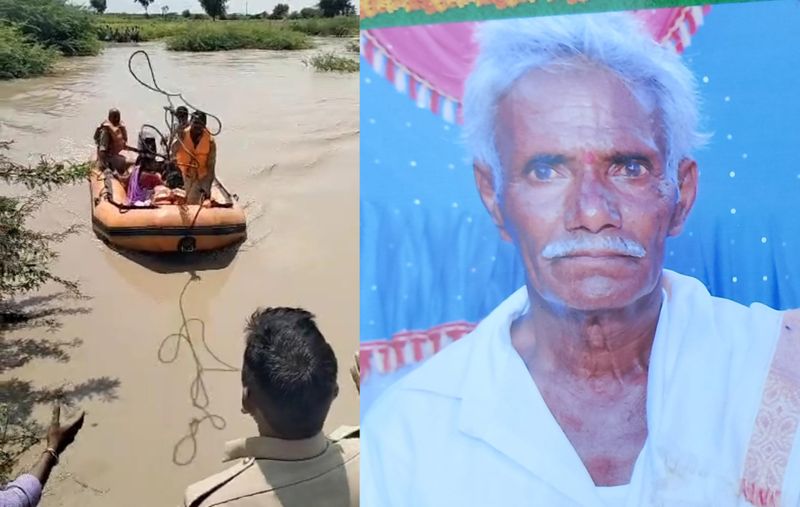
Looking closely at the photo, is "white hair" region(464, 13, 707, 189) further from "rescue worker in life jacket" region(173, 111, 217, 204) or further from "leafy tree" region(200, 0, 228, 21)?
"leafy tree" region(200, 0, 228, 21)

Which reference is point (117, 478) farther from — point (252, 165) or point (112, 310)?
point (252, 165)

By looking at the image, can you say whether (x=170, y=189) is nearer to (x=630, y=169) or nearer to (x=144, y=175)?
(x=144, y=175)

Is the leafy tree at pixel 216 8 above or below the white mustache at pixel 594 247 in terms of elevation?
below

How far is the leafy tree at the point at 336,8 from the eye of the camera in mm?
19109

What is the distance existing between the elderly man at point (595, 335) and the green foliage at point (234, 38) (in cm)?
1588

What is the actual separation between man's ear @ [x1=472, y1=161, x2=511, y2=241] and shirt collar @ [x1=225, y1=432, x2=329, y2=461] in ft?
1.99

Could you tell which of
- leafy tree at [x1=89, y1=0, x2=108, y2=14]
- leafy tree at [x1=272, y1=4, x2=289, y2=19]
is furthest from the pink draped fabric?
leafy tree at [x1=272, y1=4, x2=289, y2=19]

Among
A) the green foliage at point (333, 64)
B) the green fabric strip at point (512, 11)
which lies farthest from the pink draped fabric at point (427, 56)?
the green foliage at point (333, 64)

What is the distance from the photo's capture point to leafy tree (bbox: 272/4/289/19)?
2048 centimetres

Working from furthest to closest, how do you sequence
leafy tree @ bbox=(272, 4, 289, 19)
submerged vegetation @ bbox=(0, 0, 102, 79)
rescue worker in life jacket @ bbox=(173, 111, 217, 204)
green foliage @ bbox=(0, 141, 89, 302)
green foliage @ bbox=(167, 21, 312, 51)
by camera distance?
1. leafy tree @ bbox=(272, 4, 289, 19)
2. green foliage @ bbox=(167, 21, 312, 51)
3. submerged vegetation @ bbox=(0, 0, 102, 79)
4. rescue worker in life jacket @ bbox=(173, 111, 217, 204)
5. green foliage @ bbox=(0, 141, 89, 302)

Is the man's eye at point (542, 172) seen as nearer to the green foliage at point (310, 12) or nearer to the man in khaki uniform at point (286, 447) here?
the man in khaki uniform at point (286, 447)

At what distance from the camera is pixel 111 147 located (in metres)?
6.50

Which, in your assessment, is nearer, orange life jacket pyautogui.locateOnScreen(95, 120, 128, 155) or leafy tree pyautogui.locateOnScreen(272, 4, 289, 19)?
orange life jacket pyautogui.locateOnScreen(95, 120, 128, 155)

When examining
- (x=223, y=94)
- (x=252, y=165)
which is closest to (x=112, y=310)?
(x=252, y=165)
